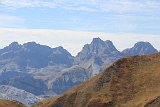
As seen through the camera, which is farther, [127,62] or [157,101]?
[127,62]

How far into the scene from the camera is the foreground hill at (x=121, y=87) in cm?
13288

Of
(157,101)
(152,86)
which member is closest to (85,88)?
(152,86)

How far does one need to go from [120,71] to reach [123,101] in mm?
20057

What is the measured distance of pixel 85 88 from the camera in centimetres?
15025

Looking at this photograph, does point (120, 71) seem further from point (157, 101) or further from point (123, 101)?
point (157, 101)

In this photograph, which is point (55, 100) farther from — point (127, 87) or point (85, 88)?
point (127, 87)

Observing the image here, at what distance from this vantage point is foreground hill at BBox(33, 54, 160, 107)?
5231 inches

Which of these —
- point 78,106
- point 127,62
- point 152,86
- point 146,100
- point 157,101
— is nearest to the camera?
point 157,101

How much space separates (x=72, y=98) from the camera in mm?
151750

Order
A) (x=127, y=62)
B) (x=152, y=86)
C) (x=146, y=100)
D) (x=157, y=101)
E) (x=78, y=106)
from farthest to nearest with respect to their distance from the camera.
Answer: (x=127, y=62), (x=78, y=106), (x=152, y=86), (x=146, y=100), (x=157, y=101)

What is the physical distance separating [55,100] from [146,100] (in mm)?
48656

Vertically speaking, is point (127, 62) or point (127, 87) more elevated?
point (127, 62)

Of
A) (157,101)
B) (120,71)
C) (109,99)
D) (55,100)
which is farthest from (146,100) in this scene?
(55,100)

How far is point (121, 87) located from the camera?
14262cm
